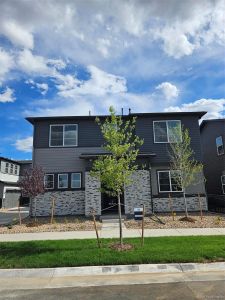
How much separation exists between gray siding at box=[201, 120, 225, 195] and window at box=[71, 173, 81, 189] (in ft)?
38.9

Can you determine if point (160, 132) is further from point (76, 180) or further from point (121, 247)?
point (121, 247)

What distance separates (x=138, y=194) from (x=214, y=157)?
9.63 m

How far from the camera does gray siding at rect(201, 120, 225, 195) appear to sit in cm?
2256

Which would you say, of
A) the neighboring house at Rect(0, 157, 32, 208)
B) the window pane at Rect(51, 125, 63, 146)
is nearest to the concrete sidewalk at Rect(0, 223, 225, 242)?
the window pane at Rect(51, 125, 63, 146)

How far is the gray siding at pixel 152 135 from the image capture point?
19969 millimetres

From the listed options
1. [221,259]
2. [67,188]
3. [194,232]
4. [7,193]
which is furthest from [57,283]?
[7,193]

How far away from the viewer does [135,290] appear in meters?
6.09

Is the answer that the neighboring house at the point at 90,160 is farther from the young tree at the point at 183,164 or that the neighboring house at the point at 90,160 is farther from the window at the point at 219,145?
the window at the point at 219,145

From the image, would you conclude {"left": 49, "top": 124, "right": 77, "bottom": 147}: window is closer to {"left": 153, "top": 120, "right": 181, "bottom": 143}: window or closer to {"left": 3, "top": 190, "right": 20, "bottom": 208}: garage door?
{"left": 153, "top": 120, "right": 181, "bottom": 143}: window

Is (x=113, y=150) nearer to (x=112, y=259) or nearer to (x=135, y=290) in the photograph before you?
(x=112, y=259)

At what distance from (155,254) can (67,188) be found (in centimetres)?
1214

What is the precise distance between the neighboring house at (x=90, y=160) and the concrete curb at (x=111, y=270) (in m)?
10.3

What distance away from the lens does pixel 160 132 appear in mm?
20453

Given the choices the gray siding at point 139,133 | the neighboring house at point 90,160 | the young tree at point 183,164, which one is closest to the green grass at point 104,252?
the young tree at point 183,164
